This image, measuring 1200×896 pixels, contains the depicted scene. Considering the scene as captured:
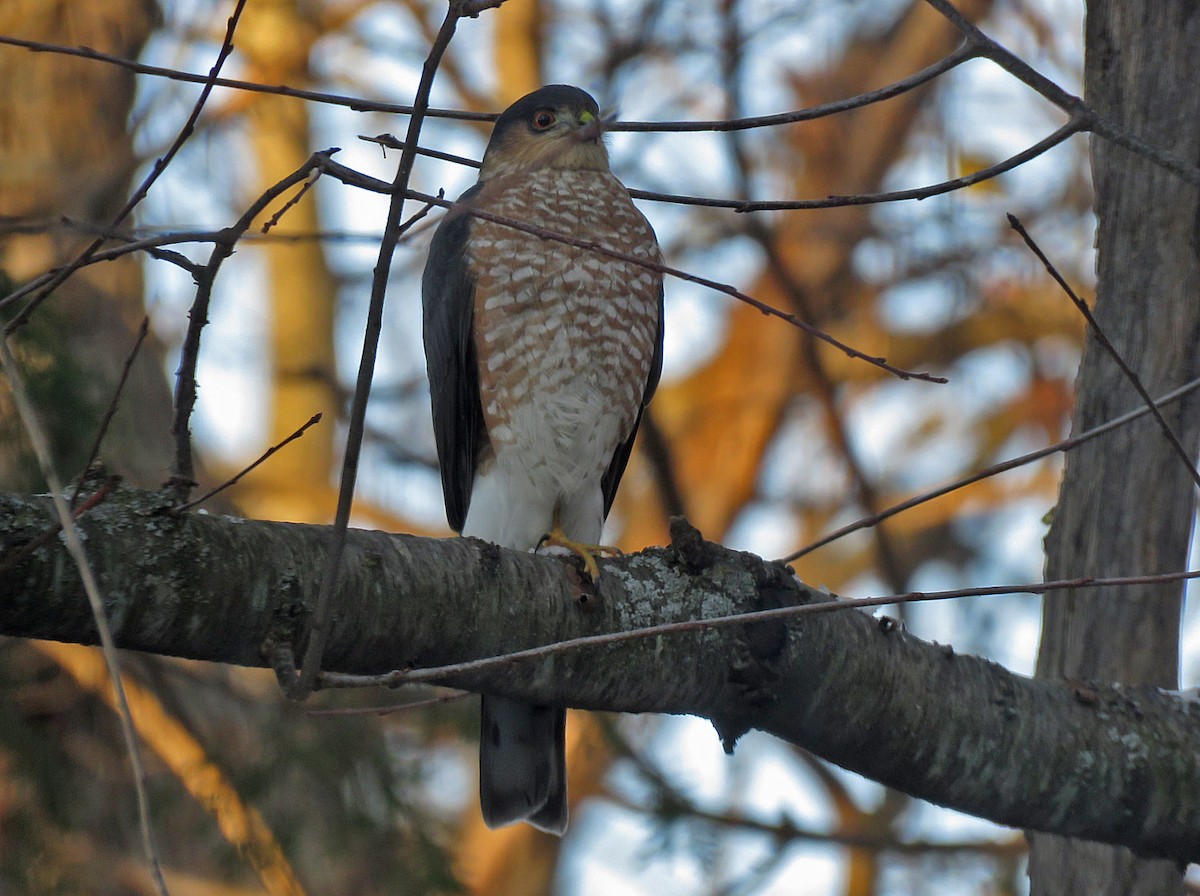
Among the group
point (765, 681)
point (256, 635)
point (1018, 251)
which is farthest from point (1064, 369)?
point (256, 635)

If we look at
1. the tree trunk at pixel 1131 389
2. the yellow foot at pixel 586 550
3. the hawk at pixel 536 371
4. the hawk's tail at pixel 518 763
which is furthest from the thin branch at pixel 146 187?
the tree trunk at pixel 1131 389

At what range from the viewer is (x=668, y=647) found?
2570 millimetres

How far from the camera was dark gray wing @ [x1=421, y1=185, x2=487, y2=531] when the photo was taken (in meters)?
3.99

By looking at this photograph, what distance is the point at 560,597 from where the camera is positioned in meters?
2.53

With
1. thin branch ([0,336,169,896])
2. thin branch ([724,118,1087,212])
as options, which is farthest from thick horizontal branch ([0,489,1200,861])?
thin branch ([724,118,1087,212])

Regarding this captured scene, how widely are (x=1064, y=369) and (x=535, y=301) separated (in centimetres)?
512

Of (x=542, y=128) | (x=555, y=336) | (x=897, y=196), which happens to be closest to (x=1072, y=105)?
(x=897, y=196)

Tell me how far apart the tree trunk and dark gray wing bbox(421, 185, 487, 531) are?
1.78 m

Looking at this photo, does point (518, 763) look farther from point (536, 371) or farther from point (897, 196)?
point (897, 196)

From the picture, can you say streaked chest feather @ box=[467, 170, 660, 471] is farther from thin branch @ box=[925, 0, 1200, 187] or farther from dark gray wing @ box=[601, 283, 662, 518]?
thin branch @ box=[925, 0, 1200, 187]

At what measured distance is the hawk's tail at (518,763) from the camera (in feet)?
11.8

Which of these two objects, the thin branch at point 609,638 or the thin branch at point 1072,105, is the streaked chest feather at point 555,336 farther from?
the thin branch at point 609,638

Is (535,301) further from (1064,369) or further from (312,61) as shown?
(1064,369)

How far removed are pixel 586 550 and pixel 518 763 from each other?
676 mm
